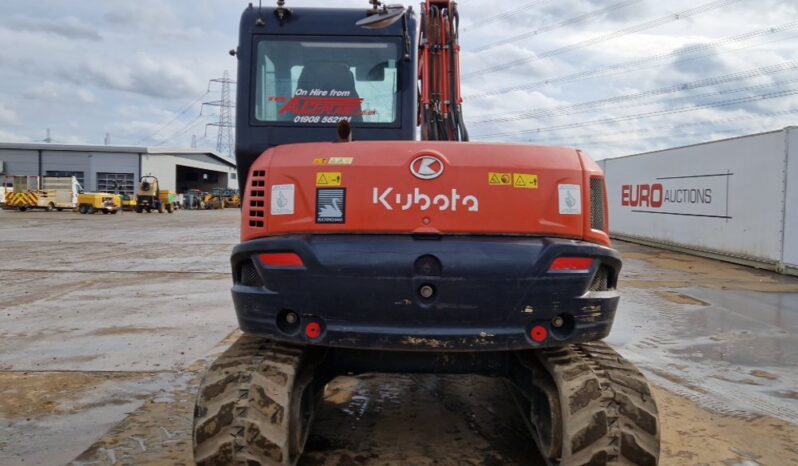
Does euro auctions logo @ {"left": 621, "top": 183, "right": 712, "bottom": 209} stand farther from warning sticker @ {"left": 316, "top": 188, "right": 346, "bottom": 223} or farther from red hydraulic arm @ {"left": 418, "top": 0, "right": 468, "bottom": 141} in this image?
warning sticker @ {"left": 316, "top": 188, "right": 346, "bottom": 223}

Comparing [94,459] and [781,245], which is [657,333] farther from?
[781,245]

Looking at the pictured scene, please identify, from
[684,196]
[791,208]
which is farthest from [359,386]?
[684,196]

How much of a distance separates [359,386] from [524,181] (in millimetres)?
2863

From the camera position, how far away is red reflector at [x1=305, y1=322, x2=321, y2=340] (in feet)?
10.1

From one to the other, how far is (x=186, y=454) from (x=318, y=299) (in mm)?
1626

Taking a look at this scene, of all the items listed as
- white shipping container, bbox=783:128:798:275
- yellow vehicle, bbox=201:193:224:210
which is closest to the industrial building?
yellow vehicle, bbox=201:193:224:210

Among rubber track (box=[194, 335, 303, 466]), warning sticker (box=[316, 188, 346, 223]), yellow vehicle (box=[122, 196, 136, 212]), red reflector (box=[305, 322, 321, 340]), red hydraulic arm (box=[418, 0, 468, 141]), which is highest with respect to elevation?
red hydraulic arm (box=[418, 0, 468, 141])

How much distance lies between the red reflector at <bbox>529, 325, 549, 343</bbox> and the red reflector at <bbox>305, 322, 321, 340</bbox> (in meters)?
1.01

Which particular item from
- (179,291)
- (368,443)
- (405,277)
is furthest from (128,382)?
(179,291)

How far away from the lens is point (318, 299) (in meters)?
3.03

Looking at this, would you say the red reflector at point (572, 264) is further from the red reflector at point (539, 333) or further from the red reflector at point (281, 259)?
the red reflector at point (281, 259)

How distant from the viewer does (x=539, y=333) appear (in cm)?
304

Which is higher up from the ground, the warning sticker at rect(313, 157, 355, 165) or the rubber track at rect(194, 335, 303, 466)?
the warning sticker at rect(313, 157, 355, 165)

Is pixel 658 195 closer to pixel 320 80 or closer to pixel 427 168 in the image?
pixel 320 80
